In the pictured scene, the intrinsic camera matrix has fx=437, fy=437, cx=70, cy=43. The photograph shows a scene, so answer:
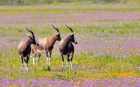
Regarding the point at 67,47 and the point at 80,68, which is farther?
the point at 80,68

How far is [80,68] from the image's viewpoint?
1986 centimetres

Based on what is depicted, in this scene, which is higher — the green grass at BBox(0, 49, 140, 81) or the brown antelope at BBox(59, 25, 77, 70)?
the brown antelope at BBox(59, 25, 77, 70)

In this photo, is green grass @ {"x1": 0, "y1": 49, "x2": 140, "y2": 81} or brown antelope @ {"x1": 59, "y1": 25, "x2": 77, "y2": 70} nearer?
green grass @ {"x1": 0, "y1": 49, "x2": 140, "y2": 81}

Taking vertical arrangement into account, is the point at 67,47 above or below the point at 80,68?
above

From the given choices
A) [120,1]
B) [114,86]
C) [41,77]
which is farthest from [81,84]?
[120,1]

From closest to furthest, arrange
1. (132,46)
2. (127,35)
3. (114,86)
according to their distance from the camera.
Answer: (114,86) → (132,46) → (127,35)

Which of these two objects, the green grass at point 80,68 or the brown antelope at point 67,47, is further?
the brown antelope at point 67,47

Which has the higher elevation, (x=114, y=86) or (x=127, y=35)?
(x=114, y=86)

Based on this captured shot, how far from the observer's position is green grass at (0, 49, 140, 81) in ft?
57.2

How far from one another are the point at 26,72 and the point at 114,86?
513cm

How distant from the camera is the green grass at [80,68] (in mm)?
17422

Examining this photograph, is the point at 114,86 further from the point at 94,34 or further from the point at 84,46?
the point at 94,34

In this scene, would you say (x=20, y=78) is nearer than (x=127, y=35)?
Yes

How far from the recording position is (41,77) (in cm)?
1712
